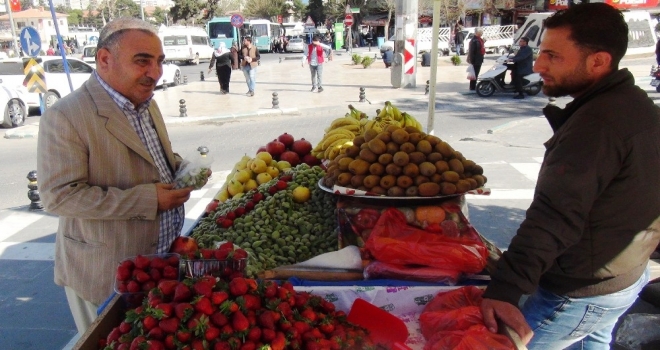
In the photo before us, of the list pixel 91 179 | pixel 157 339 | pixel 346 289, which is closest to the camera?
pixel 157 339

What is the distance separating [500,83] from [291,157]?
13.2 metres

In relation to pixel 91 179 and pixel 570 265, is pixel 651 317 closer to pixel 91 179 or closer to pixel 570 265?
pixel 570 265

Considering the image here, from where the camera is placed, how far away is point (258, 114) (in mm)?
14461

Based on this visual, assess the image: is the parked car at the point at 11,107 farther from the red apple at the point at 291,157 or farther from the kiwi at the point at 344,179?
the kiwi at the point at 344,179

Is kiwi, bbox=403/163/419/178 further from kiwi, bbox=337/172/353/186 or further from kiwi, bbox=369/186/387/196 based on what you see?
kiwi, bbox=337/172/353/186

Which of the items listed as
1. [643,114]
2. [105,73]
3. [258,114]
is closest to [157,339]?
[105,73]

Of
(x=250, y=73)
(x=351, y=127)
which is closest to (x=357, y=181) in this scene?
(x=351, y=127)

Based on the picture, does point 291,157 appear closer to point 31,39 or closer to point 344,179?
point 344,179

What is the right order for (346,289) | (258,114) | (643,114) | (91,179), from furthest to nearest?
(258,114) → (346,289) → (91,179) → (643,114)

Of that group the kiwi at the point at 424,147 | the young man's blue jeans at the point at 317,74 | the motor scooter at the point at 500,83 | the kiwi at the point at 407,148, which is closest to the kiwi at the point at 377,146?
the kiwi at the point at 407,148

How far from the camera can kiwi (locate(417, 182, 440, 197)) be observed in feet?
9.81

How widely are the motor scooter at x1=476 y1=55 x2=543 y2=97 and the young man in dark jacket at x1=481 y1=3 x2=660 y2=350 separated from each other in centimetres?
1453

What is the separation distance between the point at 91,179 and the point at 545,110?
1999mm

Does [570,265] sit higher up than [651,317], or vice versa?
[570,265]
